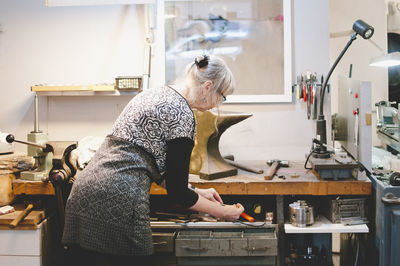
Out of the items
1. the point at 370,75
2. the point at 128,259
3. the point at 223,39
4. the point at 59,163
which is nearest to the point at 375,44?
the point at 370,75

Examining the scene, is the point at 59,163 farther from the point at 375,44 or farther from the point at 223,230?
the point at 375,44

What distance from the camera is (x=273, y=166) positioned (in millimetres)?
2650

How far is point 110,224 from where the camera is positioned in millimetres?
1607

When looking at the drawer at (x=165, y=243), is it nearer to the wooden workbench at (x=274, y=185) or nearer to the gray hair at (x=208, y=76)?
the wooden workbench at (x=274, y=185)

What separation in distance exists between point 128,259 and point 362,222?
1308mm

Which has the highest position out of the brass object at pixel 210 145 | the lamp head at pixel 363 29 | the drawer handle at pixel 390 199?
the lamp head at pixel 363 29

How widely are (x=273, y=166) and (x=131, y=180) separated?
49.0 inches

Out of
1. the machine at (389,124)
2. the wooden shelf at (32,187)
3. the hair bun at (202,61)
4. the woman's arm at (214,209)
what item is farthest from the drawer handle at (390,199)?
the wooden shelf at (32,187)

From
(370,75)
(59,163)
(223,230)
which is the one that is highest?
(370,75)

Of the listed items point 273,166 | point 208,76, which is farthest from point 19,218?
point 273,166

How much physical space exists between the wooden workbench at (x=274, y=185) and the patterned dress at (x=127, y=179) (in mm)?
771

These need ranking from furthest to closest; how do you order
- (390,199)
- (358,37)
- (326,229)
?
(358,37) < (326,229) < (390,199)

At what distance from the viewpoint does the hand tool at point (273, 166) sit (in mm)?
2402

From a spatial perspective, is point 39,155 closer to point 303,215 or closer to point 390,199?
point 303,215
